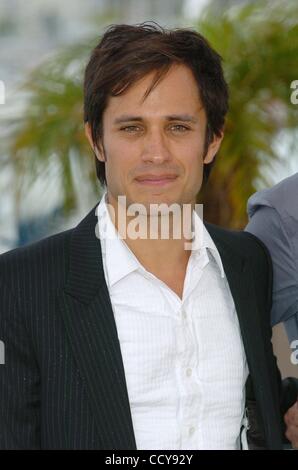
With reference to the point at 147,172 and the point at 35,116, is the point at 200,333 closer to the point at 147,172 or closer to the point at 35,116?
the point at 147,172

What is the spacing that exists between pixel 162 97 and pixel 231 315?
0.54 metres

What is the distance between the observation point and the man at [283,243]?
2.20m

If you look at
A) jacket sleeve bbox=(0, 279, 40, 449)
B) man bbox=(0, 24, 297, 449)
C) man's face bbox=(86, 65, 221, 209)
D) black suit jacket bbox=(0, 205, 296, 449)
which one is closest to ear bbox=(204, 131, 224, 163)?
man bbox=(0, 24, 297, 449)

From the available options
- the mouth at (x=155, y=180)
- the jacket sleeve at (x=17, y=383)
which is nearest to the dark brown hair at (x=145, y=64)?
the mouth at (x=155, y=180)

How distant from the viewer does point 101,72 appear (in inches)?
79.4

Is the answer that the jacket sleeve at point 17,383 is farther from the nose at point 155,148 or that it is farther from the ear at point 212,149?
the ear at point 212,149

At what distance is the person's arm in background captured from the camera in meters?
2.18

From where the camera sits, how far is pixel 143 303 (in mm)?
1927

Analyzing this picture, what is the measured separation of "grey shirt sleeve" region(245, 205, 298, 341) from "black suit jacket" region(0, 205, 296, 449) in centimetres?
52

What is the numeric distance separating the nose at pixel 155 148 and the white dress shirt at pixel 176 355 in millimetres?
198

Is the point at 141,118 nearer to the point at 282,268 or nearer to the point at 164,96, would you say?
the point at 164,96

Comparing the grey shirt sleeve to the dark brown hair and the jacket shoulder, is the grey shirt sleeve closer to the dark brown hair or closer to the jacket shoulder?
the dark brown hair

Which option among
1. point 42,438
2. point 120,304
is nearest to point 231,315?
point 120,304
